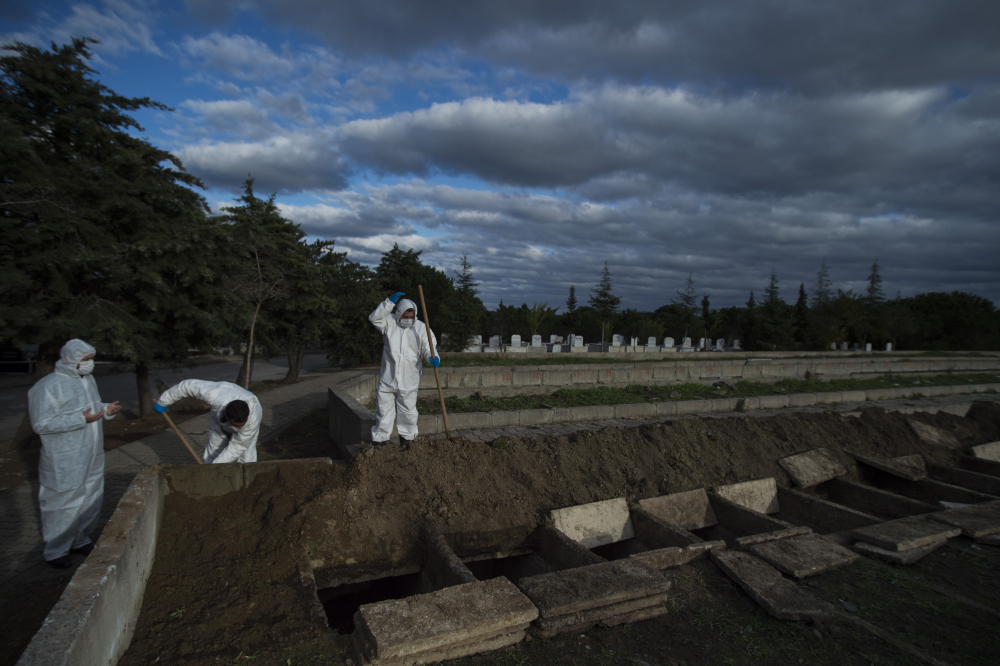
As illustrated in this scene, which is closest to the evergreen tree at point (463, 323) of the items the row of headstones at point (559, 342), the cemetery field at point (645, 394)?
the row of headstones at point (559, 342)

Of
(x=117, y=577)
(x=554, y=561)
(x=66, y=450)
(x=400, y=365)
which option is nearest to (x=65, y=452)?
(x=66, y=450)

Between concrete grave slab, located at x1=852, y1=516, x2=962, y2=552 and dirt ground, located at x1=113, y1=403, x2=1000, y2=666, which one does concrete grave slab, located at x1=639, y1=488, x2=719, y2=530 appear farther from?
concrete grave slab, located at x1=852, y1=516, x2=962, y2=552

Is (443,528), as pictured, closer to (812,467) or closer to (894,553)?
(894,553)

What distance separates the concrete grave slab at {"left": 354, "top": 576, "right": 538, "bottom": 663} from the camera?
2.77 meters

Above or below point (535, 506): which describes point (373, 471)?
above

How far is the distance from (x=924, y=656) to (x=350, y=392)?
26.5 ft

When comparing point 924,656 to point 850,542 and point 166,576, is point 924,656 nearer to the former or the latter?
point 850,542

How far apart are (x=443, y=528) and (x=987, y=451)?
37.1 ft

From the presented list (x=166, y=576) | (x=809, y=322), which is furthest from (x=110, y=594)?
(x=809, y=322)

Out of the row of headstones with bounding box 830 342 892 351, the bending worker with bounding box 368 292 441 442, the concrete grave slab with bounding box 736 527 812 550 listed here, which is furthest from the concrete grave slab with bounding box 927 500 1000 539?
the row of headstones with bounding box 830 342 892 351

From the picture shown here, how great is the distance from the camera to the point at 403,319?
5.66m

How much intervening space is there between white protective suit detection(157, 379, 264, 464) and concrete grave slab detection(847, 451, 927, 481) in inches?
354

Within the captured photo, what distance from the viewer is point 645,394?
12.3m

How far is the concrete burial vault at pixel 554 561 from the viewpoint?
277cm
